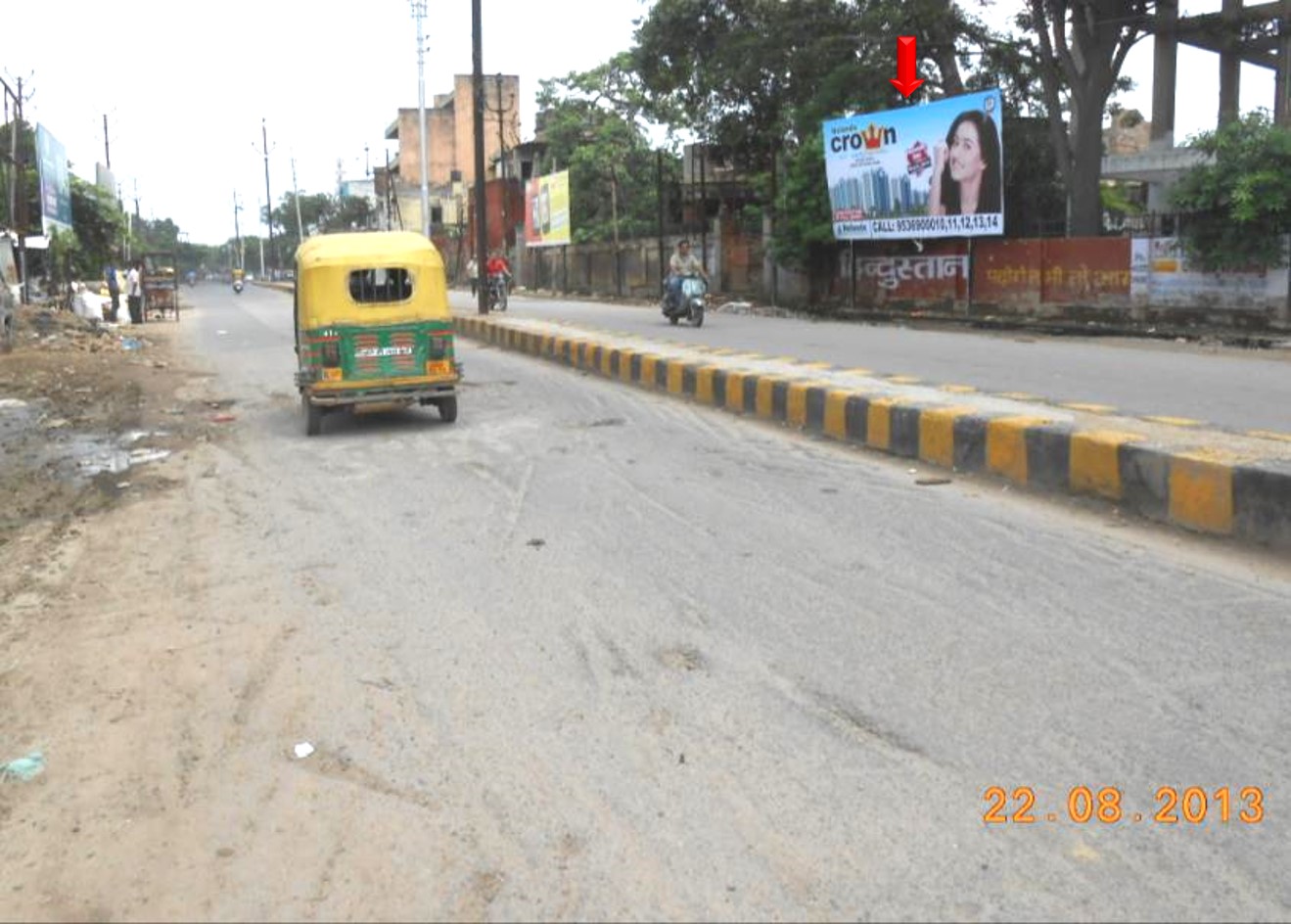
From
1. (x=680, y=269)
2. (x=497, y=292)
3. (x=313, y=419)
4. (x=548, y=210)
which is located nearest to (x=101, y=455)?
(x=313, y=419)

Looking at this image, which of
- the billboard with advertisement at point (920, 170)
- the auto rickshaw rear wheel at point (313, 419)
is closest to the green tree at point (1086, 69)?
the billboard with advertisement at point (920, 170)

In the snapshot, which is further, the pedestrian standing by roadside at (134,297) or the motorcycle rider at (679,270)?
the pedestrian standing by roadside at (134,297)

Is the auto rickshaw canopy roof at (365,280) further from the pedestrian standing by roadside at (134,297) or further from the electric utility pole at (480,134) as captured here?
the pedestrian standing by roadside at (134,297)

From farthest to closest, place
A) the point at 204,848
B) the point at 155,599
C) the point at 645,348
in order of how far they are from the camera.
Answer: the point at 645,348, the point at 155,599, the point at 204,848

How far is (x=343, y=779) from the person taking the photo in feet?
10.9

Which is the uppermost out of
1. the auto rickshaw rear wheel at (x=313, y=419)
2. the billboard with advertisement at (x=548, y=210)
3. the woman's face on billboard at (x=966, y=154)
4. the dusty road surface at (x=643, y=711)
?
the billboard with advertisement at (x=548, y=210)

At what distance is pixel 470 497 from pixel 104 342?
17.5 m

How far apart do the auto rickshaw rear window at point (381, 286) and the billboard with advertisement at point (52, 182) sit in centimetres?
2062

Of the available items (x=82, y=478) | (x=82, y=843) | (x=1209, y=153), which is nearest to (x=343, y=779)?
(x=82, y=843)

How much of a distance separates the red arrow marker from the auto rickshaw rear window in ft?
52.9

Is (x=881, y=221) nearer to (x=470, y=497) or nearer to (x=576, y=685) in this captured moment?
(x=470, y=497)

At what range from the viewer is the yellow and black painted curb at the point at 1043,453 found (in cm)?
560

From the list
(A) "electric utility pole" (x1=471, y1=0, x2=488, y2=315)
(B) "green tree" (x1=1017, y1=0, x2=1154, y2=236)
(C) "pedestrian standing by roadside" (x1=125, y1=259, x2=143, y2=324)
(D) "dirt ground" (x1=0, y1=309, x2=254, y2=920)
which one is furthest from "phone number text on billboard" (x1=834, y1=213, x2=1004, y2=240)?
(C) "pedestrian standing by roadside" (x1=125, y1=259, x2=143, y2=324)

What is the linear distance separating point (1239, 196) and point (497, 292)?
56.6ft
